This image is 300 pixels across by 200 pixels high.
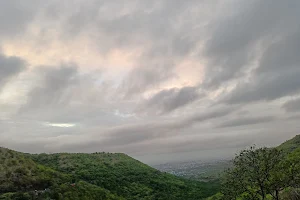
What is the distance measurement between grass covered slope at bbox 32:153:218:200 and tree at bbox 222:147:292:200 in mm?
50667

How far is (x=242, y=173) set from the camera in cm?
3672

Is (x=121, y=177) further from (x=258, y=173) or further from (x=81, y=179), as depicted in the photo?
(x=258, y=173)

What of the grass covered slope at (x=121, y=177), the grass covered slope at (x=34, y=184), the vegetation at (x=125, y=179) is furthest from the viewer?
the grass covered slope at (x=121, y=177)

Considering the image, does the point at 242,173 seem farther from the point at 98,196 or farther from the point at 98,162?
the point at 98,162

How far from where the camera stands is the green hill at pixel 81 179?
55594 millimetres

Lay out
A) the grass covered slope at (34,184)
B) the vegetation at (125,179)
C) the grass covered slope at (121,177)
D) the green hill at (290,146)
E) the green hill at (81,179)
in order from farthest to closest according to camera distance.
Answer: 1. the green hill at (290,146)
2. the grass covered slope at (121,177)
3. the green hill at (81,179)
4. the grass covered slope at (34,184)
5. the vegetation at (125,179)

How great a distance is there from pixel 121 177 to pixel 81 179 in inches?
771

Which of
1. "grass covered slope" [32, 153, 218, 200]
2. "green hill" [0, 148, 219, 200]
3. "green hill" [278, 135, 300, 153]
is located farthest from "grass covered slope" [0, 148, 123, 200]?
"green hill" [278, 135, 300, 153]

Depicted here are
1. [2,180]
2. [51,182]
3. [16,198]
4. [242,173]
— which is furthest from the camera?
[51,182]

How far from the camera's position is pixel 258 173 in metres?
35.0

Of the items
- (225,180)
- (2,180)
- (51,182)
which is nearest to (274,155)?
(225,180)

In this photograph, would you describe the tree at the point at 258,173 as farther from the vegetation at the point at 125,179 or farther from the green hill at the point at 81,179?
the green hill at the point at 81,179

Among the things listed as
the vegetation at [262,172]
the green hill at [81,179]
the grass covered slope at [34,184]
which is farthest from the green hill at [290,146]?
the grass covered slope at [34,184]

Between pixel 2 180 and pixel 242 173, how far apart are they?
1901 inches
